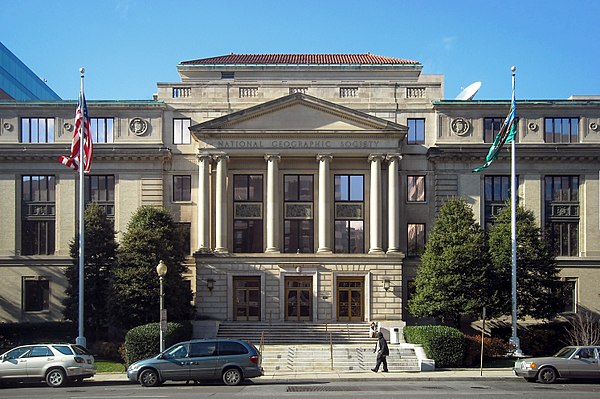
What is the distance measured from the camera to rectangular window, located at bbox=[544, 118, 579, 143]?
47.9m

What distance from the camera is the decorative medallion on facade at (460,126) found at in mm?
48031

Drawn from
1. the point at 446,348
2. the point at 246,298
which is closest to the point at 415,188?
the point at 246,298

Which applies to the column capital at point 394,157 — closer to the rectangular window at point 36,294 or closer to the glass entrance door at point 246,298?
the glass entrance door at point 246,298

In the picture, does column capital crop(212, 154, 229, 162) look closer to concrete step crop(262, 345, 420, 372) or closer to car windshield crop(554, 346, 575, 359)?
concrete step crop(262, 345, 420, 372)

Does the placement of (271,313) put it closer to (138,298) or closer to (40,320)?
(138,298)

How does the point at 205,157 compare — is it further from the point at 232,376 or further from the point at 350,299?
the point at 232,376

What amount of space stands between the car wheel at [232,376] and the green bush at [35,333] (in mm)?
17994

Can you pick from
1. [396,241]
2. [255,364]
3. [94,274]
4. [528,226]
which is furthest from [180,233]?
[528,226]

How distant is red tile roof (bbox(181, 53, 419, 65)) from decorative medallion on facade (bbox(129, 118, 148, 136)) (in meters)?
7.15

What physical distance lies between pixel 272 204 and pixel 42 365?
66.3ft

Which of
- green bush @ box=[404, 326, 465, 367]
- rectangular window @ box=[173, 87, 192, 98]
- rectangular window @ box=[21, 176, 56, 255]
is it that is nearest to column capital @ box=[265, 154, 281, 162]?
rectangular window @ box=[173, 87, 192, 98]

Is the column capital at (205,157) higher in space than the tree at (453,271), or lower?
higher

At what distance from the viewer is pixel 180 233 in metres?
42.8

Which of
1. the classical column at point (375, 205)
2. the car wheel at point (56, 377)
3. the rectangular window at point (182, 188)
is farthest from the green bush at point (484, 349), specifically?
the rectangular window at point (182, 188)
